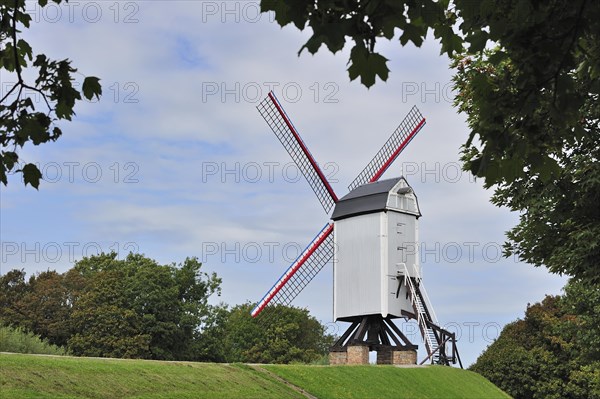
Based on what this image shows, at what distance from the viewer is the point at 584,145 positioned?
55.9ft

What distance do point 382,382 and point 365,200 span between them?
904 cm

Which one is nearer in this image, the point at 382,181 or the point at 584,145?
the point at 584,145

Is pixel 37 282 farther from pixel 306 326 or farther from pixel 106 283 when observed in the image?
pixel 306 326

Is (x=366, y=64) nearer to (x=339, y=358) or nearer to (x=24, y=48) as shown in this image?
(x=24, y=48)

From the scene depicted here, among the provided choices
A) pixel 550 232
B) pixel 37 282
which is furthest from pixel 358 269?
pixel 37 282

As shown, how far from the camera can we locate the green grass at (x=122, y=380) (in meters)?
18.8

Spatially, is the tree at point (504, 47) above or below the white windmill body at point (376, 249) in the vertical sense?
below

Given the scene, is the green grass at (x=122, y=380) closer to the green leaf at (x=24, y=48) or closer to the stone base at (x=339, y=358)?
the stone base at (x=339, y=358)

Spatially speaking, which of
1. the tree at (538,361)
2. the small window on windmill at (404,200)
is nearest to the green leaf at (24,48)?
the small window on windmill at (404,200)

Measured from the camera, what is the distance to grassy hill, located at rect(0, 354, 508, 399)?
1933 cm

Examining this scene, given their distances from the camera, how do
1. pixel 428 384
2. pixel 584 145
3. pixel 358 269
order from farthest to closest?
1. pixel 358 269
2. pixel 428 384
3. pixel 584 145

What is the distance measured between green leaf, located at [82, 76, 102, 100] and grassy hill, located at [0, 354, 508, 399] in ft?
42.5

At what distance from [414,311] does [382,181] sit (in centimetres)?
611

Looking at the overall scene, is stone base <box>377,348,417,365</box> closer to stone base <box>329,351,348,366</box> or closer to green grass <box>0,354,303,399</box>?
stone base <box>329,351,348,366</box>
